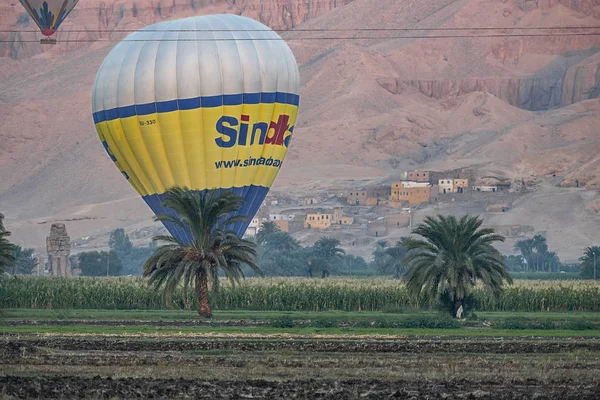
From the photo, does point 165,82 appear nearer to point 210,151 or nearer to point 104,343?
point 210,151

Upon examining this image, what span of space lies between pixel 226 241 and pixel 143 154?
1388 centimetres

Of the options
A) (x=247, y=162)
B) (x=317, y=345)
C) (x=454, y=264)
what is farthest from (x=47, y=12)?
(x=317, y=345)

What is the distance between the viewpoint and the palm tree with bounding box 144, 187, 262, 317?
57.0m

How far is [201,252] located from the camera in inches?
2271

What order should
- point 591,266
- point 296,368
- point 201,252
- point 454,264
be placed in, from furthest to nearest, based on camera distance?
point 591,266 → point 201,252 → point 454,264 → point 296,368

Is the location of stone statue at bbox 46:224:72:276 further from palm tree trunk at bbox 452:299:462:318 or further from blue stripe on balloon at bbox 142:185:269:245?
palm tree trunk at bbox 452:299:462:318


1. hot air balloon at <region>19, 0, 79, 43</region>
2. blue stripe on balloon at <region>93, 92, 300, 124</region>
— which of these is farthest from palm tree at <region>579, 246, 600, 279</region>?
hot air balloon at <region>19, 0, 79, 43</region>

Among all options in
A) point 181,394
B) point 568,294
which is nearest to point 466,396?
point 181,394

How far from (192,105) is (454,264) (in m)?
19.1

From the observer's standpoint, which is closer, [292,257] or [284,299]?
[284,299]

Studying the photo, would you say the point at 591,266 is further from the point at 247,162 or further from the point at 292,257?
the point at 247,162

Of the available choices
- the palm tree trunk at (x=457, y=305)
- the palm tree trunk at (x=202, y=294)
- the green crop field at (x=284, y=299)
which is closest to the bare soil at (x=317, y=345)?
the palm tree trunk at (x=457, y=305)

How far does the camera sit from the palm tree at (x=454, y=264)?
55.9 metres

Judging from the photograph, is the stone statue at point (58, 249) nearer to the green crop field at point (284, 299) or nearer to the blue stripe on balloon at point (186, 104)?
the blue stripe on balloon at point (186, 104)
